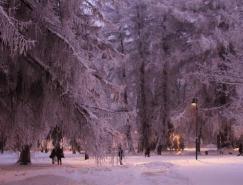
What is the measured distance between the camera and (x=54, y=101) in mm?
13281

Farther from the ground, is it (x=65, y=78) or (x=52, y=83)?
(x=65, y=78)

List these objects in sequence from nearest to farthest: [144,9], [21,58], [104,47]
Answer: [21,58], [104,47], [144,9]

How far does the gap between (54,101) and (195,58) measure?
29.3 m

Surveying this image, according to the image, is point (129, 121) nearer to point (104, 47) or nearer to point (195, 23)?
point (104, 47)

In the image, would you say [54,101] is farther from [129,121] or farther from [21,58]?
[129,121]

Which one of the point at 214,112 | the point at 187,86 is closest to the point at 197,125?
the point at 214,112

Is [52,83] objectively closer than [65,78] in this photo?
No

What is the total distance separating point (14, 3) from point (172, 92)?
108 feet

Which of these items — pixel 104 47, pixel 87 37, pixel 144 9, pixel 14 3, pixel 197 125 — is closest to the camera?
pixel 14 3

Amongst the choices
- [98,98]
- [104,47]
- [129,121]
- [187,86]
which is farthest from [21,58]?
[187,86]

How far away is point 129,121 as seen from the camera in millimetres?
14922

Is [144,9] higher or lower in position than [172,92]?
higher

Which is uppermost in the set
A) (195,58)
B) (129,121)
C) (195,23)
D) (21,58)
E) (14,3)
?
(195,23)

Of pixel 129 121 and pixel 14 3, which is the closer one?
pixel 14 3
